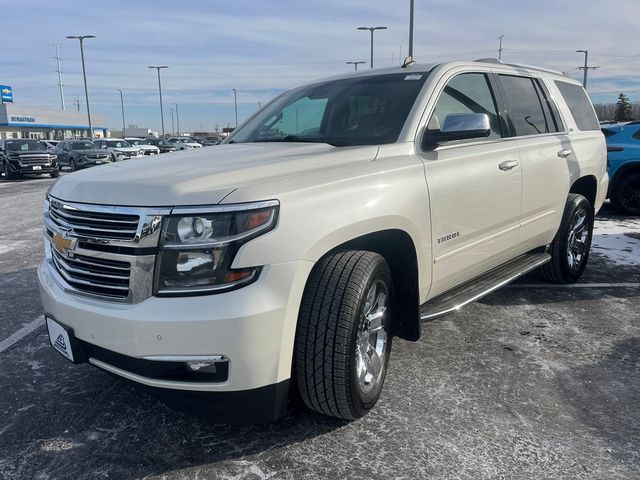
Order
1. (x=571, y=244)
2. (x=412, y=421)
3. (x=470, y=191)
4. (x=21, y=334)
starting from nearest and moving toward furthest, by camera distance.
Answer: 1. (x=412, y=421)
2. (x=470, y=191)
3. (x=21, y=334)
4. (x=571, y=244)

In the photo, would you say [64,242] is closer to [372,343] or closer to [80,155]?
[372,343]

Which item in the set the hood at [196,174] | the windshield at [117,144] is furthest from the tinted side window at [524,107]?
the windshield at [117,144]

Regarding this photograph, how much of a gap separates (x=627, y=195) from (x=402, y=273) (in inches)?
329

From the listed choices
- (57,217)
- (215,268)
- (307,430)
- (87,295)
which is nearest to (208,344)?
(215,268)

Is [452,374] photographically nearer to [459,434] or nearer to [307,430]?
[459,434]

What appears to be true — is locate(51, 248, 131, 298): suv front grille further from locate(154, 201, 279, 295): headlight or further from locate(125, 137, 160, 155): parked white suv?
locate(125, 137, 160, 155): parked white suv

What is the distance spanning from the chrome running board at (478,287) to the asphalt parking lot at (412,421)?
1.43 ft

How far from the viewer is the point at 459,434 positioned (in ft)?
9.06

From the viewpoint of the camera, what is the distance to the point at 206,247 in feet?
7.32

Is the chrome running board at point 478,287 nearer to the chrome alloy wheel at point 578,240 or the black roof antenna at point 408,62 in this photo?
the chrome alloy wheel at point 578,240

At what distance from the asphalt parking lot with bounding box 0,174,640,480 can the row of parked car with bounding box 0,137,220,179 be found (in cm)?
1677

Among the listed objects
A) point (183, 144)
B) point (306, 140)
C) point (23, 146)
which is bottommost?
point (183, 144)

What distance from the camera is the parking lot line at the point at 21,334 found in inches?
156

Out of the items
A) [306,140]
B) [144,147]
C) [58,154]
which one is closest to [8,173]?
[58,154]
